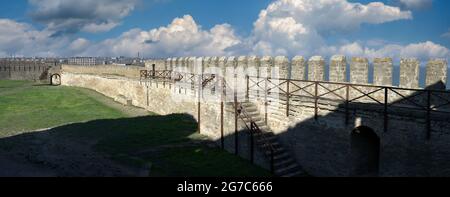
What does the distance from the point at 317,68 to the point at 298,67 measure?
84 centimetres

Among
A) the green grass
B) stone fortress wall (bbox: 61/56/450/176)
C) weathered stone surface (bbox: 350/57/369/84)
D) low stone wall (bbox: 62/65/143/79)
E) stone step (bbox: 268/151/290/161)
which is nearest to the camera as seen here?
stone fortress wall (bbox: 61/56/450/176)

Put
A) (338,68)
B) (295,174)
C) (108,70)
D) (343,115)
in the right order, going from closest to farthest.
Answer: (343,115) < (338,68) < (295,174) < (108,70)

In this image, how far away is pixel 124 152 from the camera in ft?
50.6

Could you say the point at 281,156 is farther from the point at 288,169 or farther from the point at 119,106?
the point at 119,106

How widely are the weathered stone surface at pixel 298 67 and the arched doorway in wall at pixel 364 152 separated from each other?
325 cm

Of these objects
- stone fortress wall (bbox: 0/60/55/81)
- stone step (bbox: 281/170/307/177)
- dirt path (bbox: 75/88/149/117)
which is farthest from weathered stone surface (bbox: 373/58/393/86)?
stone fortress wall (bbox: 0/60/55/81)

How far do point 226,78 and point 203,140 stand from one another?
3635mm

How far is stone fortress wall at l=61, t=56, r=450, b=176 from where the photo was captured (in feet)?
33.8

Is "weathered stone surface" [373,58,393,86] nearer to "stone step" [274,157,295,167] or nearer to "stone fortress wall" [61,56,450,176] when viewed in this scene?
"stone fortress wall" [61,56,450,176]

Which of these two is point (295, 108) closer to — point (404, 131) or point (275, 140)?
point (275, 140)

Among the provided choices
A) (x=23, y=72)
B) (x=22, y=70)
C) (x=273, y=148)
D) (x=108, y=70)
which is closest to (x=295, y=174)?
(x=273, y=148)

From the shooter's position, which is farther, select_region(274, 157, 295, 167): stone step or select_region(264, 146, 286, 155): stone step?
select_region(264, 146, 286, 155): stone step

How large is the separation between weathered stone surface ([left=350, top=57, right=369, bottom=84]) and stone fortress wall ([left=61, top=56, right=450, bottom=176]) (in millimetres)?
30

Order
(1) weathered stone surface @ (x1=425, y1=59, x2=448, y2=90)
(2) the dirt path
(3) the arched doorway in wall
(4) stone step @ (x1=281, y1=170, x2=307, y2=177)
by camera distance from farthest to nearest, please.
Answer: (2) the dirt path < (4) stone step @ (x1=281, y1=170, x2=307, y2=177) < (3) the arched doorway in wall < (1) weathered stone surface @ (x1=425, y1=59, x2=448, y2=90)
